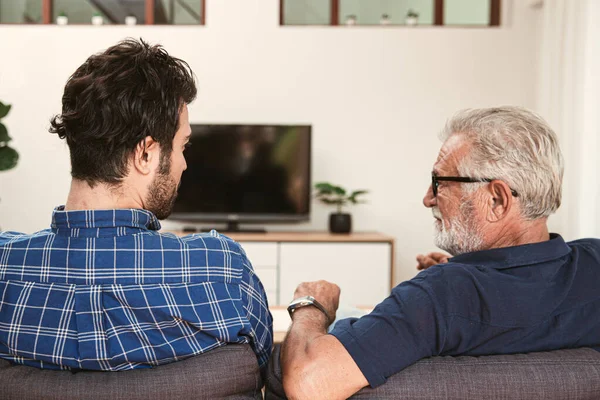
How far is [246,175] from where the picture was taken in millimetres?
5004

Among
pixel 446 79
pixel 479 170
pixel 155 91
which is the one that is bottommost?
pixel 479 170

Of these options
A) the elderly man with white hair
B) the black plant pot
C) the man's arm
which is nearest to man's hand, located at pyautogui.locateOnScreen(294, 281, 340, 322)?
the elderly man with white hair

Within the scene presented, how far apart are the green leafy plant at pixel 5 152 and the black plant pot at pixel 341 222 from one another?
7.56 feet

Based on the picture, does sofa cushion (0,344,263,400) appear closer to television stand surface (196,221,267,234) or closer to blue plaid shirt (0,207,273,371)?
blue plaid shirt (0,207,273,371)

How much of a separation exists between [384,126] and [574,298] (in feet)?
12.9

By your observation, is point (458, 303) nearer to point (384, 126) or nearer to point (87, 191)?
point (87, 191)

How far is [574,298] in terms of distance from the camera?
51.4 inches

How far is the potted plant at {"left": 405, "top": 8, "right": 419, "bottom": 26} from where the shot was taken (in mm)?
5191

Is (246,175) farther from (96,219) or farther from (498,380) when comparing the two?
(498,380)

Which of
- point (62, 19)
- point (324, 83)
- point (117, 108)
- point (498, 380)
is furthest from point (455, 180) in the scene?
point (62, 19)

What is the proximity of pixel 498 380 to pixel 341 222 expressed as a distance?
3786mm

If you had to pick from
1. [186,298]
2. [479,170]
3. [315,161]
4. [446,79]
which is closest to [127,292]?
[186,298]

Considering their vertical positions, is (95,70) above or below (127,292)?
above

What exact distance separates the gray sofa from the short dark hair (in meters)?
0.63
